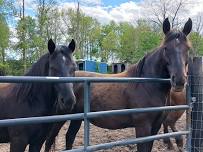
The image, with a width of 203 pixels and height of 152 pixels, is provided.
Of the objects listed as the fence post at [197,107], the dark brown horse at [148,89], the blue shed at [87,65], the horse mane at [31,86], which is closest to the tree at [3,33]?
the blue shed at [87,65]

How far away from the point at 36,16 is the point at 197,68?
27.7 m

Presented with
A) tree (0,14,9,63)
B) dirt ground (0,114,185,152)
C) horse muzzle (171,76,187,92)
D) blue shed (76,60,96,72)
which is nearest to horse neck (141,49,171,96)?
horse muzzle (171,76,187,92)

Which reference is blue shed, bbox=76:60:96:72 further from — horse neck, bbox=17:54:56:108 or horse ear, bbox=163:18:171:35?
horse neck, bbox=17:54:56:108

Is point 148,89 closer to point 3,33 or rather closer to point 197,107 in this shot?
point 197,107

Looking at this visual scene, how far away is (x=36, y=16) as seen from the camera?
30.6m

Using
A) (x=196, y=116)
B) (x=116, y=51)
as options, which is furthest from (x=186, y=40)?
(x=116, y=51)

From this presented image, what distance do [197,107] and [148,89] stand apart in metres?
0.69

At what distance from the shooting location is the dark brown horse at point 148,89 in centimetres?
395

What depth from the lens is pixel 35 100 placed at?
363cm

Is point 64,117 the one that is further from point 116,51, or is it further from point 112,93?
point 116,51

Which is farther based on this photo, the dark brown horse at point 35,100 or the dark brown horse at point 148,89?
the dark brown horse at point 148,89

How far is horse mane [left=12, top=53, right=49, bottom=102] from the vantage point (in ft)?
11.8

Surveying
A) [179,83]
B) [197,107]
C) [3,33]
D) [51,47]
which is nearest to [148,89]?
[197,107]

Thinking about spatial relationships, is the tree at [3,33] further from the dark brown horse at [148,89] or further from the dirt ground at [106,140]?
the dark brown horse at [148,89]
